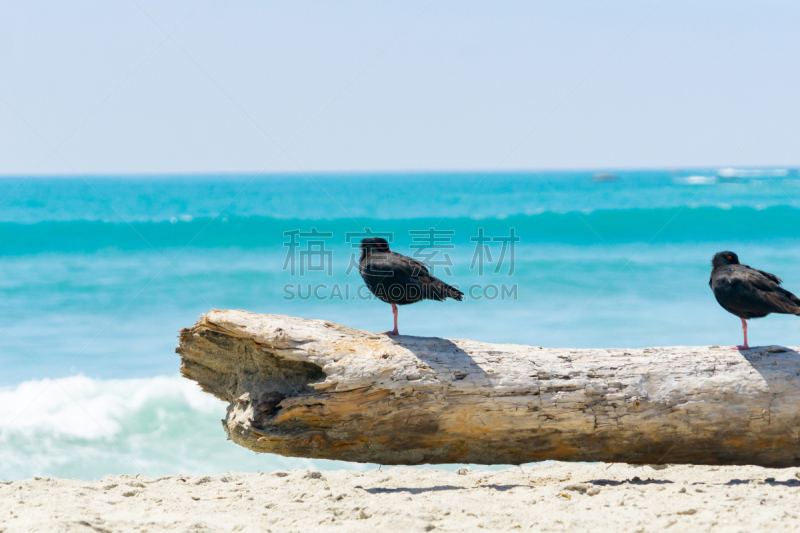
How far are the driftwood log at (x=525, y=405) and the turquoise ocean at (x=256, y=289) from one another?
303 centimetres

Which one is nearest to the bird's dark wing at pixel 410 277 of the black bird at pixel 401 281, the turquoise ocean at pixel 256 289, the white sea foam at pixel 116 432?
the black bird at pixel 401 281

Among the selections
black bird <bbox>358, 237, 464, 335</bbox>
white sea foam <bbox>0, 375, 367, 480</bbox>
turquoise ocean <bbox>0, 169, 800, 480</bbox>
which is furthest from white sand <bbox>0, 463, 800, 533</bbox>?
turquoise ocean <bbox>0, 169, 800, 480</bbox>

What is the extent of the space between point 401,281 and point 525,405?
4.65 ft

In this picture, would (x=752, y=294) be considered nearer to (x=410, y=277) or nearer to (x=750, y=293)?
(x=750, y=293)

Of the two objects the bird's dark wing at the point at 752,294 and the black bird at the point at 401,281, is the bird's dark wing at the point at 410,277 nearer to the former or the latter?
the black bird at the point at 401,281

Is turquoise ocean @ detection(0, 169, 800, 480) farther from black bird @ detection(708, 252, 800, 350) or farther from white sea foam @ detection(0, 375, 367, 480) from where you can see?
black bird @ detection(708, 252, 800, 350)

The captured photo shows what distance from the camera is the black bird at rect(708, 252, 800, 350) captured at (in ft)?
14.5

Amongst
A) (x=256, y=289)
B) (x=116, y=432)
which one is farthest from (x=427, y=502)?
(x=256, y=289)

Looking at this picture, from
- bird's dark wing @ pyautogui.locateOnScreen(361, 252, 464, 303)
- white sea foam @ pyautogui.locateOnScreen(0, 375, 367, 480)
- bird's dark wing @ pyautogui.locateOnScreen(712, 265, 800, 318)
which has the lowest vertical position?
white sea foam @ pyautogui.locateOnScreen(0, 375, 367, 480)

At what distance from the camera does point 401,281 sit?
4.98 meters

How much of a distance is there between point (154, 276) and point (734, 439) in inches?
681

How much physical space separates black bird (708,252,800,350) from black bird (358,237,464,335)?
2.05 metres

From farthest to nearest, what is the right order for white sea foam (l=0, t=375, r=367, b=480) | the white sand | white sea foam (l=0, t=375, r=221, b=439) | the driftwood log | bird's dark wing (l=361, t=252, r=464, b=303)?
white sea foam (l=0, t=375, r=221, b=439) → white sea foam (l=0, t=375, r=367, b=480) → bird's dark wing (l=361, t=252, r=464, b=303) → the driftwood log → the white sand

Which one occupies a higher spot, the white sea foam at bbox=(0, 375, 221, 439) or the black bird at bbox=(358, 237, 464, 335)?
the black bird at bbox=(358, 237, 464, 335)
